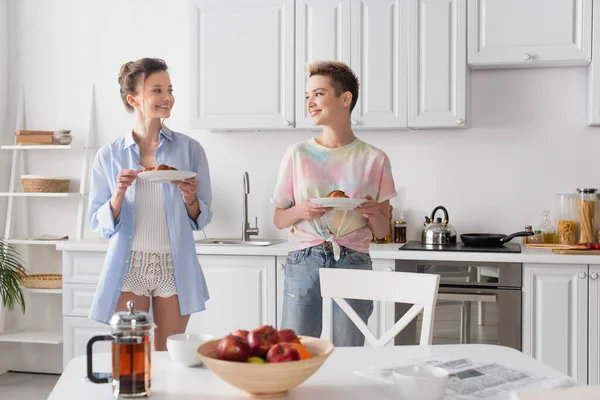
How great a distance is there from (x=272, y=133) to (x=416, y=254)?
1247 mm

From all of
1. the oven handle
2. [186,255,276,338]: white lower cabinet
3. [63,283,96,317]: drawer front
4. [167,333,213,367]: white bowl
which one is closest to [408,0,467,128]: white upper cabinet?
the oven handle

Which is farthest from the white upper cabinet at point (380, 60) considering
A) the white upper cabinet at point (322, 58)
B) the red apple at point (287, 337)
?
the red apple at point (287, 337)

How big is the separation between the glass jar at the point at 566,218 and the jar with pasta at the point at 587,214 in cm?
5

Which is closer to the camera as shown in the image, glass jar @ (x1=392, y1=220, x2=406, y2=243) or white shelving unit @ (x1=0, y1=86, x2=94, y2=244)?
glass jar @ (x1=392, y1=220, x2=406, y2=243)

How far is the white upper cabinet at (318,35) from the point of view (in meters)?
3.88

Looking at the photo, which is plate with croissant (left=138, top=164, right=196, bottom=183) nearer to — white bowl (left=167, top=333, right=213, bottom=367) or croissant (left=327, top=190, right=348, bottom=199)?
croissant (left=327, top=190, right=348, bottom=199)

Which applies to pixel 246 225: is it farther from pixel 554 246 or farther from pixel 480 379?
pixel 480 379

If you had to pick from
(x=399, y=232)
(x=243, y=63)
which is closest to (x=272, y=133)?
(x=243, y=63)

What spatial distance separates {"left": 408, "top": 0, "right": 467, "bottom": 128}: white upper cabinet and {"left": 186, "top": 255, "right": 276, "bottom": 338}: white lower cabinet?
3.68 feet

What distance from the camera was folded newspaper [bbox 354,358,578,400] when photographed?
1530 millimetres

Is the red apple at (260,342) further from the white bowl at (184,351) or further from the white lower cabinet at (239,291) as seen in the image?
the white lower cabinet at (239,291)

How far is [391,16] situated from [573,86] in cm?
106

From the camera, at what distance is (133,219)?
2.55 m

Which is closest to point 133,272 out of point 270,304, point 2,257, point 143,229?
point 143,229
